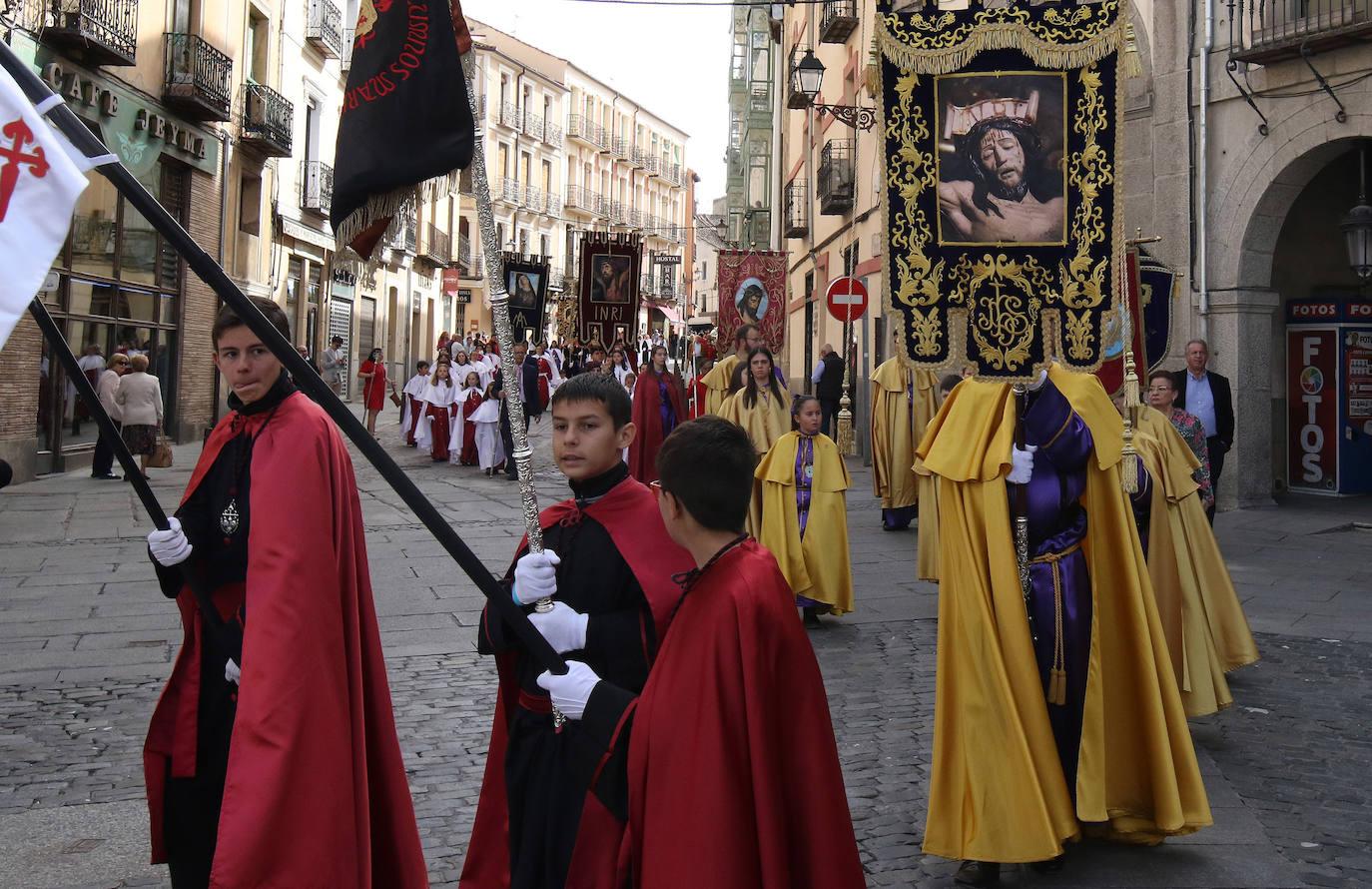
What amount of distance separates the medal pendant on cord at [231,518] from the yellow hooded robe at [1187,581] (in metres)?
4.24

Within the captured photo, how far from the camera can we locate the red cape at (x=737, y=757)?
244 cm

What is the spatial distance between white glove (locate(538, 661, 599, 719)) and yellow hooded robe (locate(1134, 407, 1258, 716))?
12.6 feet

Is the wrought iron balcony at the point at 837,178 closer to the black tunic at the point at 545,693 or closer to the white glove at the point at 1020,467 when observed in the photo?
the white glove at the point at 1020,467

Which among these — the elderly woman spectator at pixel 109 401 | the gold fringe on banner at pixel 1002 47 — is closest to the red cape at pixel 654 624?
the gold fringe on banner at pixel 1002 47

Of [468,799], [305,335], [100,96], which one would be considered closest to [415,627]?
[468,799]

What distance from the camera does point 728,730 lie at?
247 centimetres

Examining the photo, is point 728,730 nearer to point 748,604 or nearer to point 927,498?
point 748,604

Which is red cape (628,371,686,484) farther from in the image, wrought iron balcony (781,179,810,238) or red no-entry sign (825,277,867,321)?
wrought iron balcony (781,179,810,238)

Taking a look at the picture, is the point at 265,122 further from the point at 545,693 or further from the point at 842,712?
the point at 545,693

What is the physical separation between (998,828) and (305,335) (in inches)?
1084

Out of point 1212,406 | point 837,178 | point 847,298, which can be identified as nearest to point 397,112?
point 1212,406

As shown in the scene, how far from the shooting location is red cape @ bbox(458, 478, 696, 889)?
2.90m

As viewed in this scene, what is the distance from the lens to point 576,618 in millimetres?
2930

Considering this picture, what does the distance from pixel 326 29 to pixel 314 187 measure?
3567 mm
